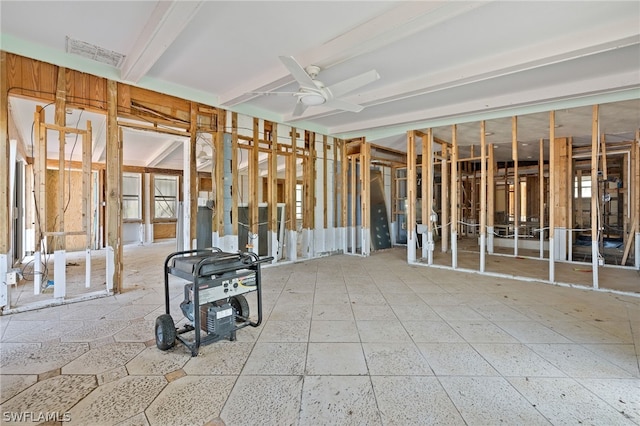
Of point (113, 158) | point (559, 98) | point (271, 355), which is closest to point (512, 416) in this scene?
point (271, 355)

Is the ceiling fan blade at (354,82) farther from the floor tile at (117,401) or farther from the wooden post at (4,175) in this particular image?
the wooden post at (4,175)

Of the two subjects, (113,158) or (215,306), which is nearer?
(215,306)

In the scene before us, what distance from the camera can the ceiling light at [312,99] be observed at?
3.65m

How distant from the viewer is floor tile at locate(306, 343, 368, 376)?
2.21m

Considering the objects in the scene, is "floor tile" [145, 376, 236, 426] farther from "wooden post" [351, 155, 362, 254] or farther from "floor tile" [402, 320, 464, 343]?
"wooden post" [351, 155, 362, 254]

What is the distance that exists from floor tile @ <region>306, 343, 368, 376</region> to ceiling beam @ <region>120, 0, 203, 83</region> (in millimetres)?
3041

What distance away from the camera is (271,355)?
2.44 metres

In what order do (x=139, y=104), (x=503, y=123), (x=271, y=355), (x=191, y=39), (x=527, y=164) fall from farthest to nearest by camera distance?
(x=527, y=164) < (x=503, y=123) < (x=139, y=104) < (x=191, y=39) < (x=271, y=355)

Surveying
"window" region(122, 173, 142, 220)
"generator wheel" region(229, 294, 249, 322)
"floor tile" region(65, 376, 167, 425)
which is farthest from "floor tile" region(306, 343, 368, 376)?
"window" region(122, 173, 142, 220)

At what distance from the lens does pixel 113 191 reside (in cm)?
414

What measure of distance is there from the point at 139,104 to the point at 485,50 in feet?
15.2

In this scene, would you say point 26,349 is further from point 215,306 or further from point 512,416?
point 512,416

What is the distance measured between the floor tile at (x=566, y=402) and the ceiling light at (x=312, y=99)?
3339 mm

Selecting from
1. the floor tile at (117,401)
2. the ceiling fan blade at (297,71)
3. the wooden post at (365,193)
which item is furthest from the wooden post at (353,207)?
the floor tile at (117,401)
